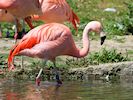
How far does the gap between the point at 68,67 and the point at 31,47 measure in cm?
87

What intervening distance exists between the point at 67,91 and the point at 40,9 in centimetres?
310

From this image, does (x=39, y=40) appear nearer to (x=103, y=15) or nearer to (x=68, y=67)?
(x=68, y=67)

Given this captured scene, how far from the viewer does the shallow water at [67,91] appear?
7199 millimetres

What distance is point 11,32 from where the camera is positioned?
42.0 ft

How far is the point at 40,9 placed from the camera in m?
10.6

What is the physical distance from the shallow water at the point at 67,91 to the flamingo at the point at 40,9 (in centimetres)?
206

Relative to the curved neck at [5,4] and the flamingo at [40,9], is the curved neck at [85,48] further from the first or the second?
the curved neck at [5,4]

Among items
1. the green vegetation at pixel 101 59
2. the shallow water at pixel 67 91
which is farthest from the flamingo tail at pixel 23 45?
the green vegetation at pixel 101 59

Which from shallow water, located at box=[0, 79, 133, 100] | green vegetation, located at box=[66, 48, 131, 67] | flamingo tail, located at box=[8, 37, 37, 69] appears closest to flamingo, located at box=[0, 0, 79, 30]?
green vegetation, located at box=[66, 48, 131, 67]

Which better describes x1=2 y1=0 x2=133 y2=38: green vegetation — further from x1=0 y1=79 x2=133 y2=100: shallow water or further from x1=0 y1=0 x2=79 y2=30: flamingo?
x1=0 y1=79 x2=133 y2=100: shallow water

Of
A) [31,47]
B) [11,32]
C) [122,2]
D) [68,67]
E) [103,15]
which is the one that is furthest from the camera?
[122,2]

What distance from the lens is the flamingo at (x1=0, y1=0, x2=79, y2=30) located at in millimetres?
10227

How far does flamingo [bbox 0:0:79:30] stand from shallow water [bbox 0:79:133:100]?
206 cm

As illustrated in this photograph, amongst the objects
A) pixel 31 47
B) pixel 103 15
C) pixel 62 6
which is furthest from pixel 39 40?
pixel 103 15
